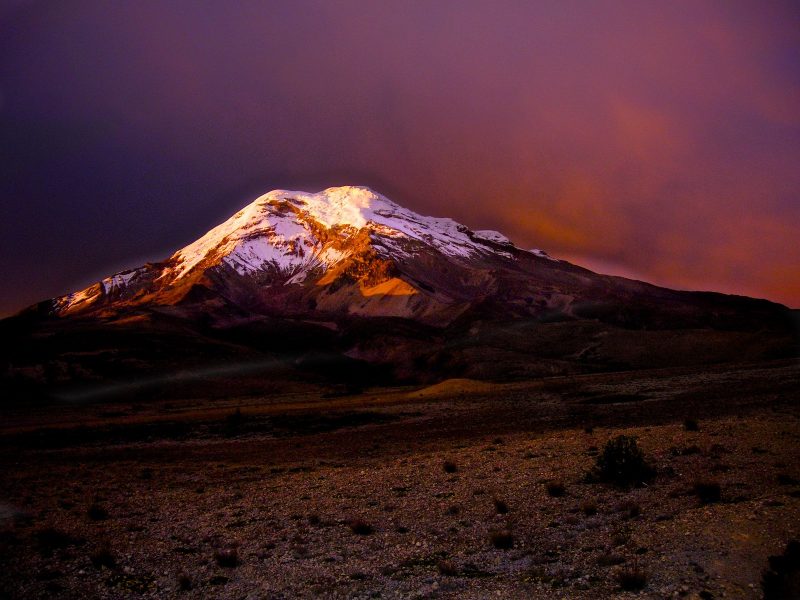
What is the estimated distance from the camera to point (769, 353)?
270 ft

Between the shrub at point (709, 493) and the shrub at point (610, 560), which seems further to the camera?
the shrub at point (709, 493)

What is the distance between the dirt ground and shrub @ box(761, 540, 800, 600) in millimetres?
196

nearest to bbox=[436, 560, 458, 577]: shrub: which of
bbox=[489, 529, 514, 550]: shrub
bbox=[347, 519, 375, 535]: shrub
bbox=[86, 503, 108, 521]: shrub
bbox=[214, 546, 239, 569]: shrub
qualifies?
bbox=[489, 529, 514, 550]: shrub

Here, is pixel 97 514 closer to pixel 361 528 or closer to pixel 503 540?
pixel 361 528

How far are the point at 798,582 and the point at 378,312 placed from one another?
168 meters

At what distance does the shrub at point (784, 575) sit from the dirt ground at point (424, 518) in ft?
0.64

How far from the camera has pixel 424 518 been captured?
49.2 feet

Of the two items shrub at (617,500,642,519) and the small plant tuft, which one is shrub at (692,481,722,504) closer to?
shrub at (617,500,642,519)

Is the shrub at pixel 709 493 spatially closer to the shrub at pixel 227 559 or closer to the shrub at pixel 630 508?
the shrub at pixel 630 508

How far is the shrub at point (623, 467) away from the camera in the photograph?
15.8m

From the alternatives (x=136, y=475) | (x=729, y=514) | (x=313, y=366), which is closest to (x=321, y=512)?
(x=729, y=514)

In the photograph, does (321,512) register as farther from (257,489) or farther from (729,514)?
(729,514)

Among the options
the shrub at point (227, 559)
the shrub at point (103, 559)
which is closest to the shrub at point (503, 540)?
the shrub at point (227, 559)

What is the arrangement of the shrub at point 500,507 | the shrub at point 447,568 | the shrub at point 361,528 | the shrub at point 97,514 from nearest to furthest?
the shrub at point 447,568
the shrub at point 361,528
the shrub at point 500,507
the shrub at point 97,514
